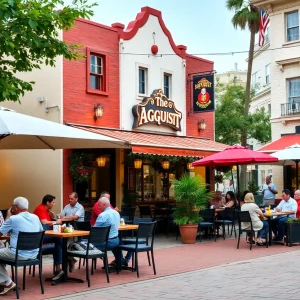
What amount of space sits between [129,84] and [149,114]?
130 centimetres

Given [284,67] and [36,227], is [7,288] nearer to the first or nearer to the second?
[36,227]

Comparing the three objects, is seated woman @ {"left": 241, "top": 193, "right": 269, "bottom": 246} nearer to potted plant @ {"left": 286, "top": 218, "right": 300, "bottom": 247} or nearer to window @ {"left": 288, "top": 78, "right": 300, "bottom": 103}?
potted plant @ {"left": 286, "top": 218, "right": 300, "bottom": 247}

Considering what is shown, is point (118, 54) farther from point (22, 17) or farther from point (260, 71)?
point (260, 71)

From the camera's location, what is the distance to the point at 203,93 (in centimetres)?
2159

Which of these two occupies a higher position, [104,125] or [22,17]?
[22,17]

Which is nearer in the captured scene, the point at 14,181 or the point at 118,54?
the point at 14,181

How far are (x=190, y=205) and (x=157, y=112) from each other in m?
5.83

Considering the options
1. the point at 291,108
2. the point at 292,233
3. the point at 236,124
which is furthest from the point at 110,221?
the point at 236,124

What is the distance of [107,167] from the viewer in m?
19.3

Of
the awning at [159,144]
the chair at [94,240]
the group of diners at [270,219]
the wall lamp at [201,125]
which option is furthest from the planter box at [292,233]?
the wall lamp at [201,125]

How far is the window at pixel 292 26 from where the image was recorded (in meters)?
27.0

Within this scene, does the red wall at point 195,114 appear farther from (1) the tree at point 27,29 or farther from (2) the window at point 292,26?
(1) the tree at point 27,29

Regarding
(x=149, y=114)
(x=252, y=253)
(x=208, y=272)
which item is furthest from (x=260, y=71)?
(x=208, y=272)

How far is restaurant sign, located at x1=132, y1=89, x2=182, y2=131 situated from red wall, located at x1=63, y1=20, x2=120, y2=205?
33.6 inches
